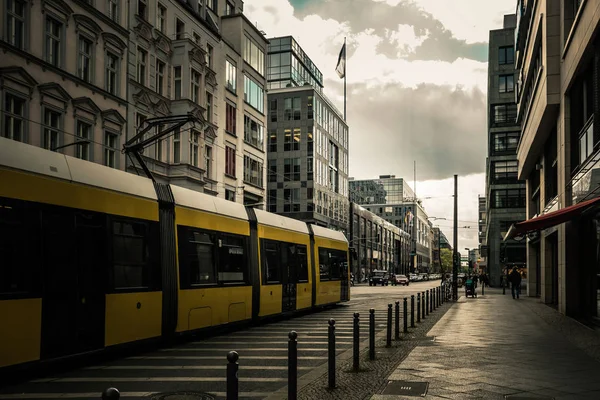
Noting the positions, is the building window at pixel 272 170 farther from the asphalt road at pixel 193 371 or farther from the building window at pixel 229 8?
the asphalt road at pixel 193 371

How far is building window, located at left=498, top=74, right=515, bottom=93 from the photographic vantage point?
218 ft

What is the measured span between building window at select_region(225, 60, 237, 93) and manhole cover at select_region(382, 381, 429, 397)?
126 ft

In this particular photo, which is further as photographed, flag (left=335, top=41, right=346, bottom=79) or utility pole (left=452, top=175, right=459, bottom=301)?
flag (left=335, top=41, right=346, bottom=79)

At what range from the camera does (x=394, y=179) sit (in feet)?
584

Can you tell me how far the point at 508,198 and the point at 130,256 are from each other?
202 ft

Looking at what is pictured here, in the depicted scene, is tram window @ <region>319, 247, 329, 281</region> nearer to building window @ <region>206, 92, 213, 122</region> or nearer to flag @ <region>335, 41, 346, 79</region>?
building window @ <region>206, 92, 213, 122</region>

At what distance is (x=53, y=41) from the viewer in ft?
89.8

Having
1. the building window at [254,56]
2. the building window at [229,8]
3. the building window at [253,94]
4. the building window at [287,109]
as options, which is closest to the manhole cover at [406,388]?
the building window at [253,94]

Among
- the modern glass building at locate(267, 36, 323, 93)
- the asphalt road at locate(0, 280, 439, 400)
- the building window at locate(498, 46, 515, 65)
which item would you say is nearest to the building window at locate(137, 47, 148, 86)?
the asphalt road at locate(0, 280, 439, 400)

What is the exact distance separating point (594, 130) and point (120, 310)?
1307 cm

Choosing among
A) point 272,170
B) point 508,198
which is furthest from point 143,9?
point 272,170

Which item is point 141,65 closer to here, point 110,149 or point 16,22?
point 110,149

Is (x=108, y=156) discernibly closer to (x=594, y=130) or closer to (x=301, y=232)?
(x=301, y=232)

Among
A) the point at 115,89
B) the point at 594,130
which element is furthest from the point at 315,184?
the point at 594,130
